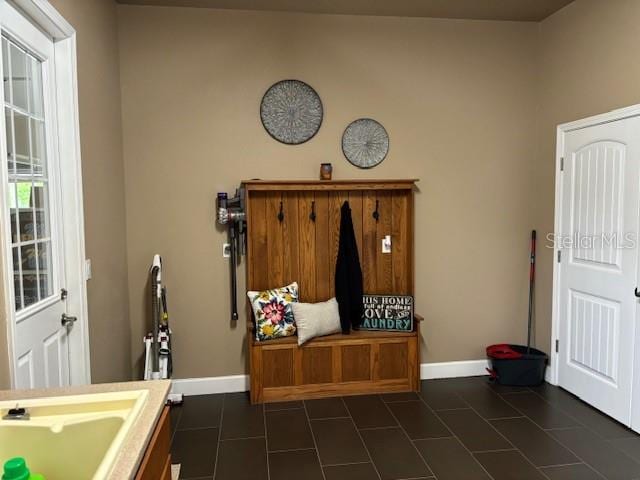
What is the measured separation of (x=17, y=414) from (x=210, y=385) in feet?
8.07

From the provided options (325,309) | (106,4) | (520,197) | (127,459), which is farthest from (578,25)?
(127,459)

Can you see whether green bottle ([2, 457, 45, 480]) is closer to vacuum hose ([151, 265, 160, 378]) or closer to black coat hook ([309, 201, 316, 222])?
vacuum hose ([151, 265, 160, 378])

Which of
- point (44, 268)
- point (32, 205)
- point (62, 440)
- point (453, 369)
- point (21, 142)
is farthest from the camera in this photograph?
point (453, 369)

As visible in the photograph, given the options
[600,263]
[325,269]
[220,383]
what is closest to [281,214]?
[325,269]

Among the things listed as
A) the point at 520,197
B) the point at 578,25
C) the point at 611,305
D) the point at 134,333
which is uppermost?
the point at 578,25

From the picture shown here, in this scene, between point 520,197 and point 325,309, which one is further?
point 520,197

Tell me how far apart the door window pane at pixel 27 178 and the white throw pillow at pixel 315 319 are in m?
1.68

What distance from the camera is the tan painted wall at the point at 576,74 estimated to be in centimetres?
308

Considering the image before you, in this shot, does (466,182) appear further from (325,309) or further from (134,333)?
(134,333)

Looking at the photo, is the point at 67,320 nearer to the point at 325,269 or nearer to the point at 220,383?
the point at 220,383

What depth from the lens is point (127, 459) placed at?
112 cm

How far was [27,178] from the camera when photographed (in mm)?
2158

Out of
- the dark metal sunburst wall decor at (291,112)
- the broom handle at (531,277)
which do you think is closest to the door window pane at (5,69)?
the dark metal sunburst wall decor at (291,112)

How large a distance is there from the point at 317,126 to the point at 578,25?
2.06 m
